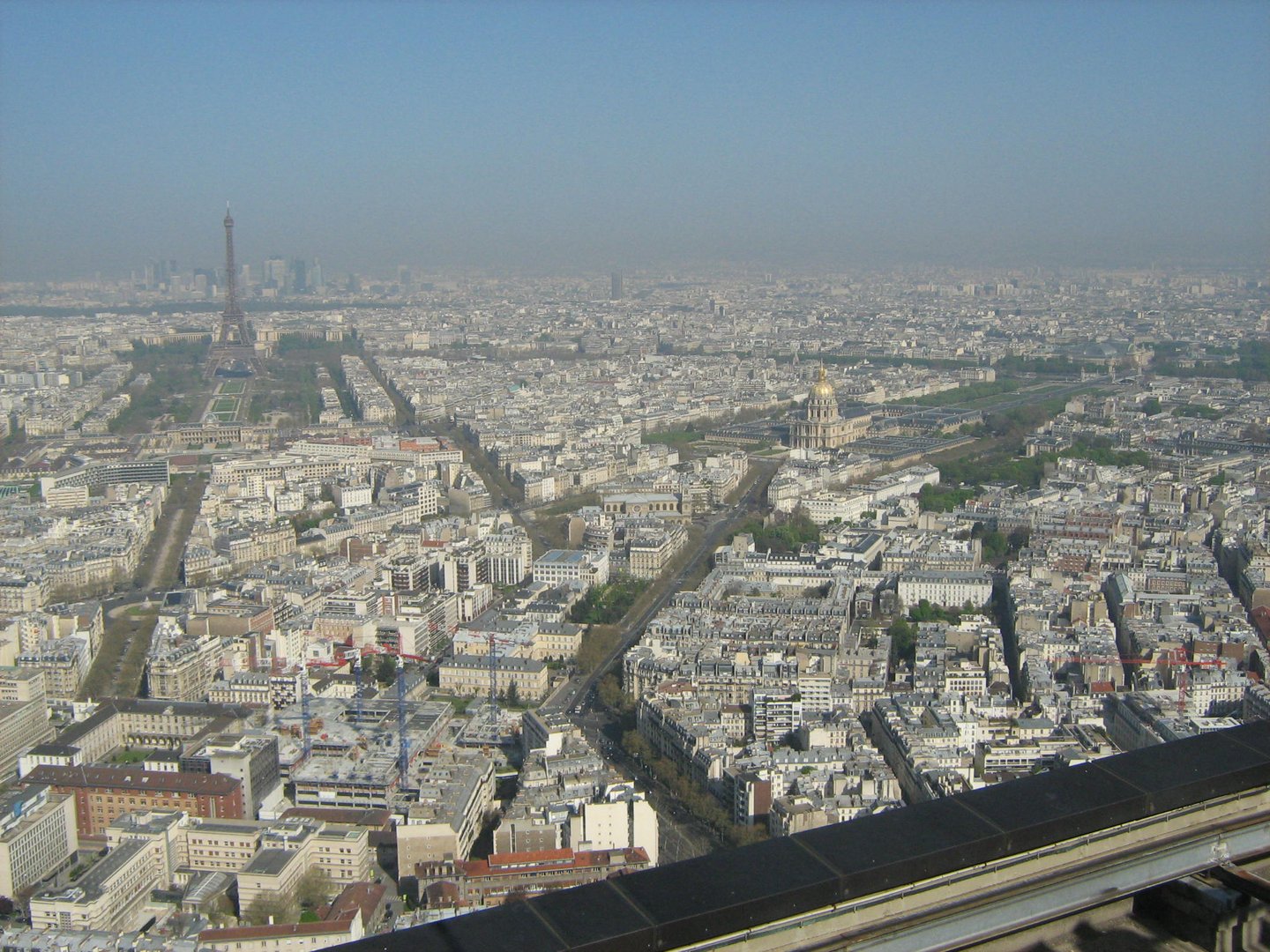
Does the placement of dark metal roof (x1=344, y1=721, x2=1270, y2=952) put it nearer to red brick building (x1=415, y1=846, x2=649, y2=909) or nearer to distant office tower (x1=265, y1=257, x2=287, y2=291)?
red brick building (x1=415, y1=846, x2=649, y2=909)

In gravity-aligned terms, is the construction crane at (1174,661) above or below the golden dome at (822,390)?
below

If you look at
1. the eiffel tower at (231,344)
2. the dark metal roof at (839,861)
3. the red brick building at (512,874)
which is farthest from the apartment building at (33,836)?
the eiffel tower at (231,344)

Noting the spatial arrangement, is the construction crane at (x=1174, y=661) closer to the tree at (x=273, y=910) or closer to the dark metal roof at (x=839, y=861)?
the tree at (x=273, y=910)

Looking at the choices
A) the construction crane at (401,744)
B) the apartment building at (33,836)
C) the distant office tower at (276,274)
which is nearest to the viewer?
the apartment building at (33,836)

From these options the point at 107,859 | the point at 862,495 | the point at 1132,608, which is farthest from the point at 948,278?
the point at 107,859

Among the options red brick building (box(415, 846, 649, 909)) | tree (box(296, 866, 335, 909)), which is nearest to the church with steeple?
red brick building (box(415, 846, 649, 909))

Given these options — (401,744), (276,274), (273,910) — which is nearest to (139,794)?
(401,744)
